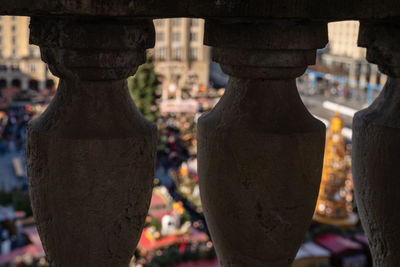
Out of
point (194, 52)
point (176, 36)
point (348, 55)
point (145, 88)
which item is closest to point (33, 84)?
point (176, 36)

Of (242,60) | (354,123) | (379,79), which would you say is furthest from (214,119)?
(379,79)

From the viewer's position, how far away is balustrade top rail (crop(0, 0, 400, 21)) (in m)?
1.24

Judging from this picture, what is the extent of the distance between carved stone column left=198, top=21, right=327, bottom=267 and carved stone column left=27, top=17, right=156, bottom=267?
187 mm

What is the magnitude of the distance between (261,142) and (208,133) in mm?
148

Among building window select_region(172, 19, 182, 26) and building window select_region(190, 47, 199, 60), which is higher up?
building window select_region(172, 19, 182, 26)

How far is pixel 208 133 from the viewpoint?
1.53 metres

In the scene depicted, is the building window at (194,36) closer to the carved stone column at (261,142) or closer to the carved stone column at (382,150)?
the carved stone column at (382,150)

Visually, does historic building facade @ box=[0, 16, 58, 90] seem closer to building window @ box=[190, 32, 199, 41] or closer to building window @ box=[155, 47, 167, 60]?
building window @ box=[155, 47, 167, 60]

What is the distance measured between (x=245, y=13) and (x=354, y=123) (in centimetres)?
60

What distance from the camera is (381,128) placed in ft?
5.47

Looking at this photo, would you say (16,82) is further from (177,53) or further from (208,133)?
(208,133)

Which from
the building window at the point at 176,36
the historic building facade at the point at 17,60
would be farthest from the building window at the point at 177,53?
the historic building facade at the point at 17,60

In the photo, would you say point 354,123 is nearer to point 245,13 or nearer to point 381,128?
point 381,128

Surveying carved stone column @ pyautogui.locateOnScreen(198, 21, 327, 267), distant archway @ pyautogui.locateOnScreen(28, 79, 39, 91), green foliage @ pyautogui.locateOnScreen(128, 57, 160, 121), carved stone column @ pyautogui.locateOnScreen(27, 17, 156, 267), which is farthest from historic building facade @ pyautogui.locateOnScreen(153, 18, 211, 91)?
carved stone column @ pyautogui.locateOnScreen(27, 17, 156, 267)
